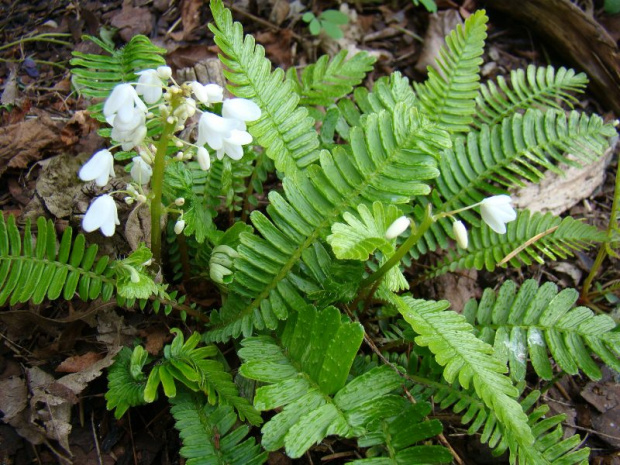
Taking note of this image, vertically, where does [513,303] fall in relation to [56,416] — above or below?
above

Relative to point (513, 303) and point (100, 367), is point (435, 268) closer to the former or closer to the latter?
point (513, 303)

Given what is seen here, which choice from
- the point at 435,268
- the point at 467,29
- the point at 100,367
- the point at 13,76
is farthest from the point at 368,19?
the point at 100,367

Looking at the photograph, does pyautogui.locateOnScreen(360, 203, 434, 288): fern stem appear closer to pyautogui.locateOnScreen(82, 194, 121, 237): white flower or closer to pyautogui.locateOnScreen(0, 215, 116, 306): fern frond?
pyautogui.locateOnScreen(82, 194, 121, 237): white flower

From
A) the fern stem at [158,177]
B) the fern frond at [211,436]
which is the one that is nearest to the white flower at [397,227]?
the fern stem at [158,177]

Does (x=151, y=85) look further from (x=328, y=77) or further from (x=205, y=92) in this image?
(x=328, y=77)

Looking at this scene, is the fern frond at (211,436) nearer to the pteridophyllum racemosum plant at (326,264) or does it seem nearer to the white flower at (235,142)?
the pteridophyllum racemosum plant at (326,264)
